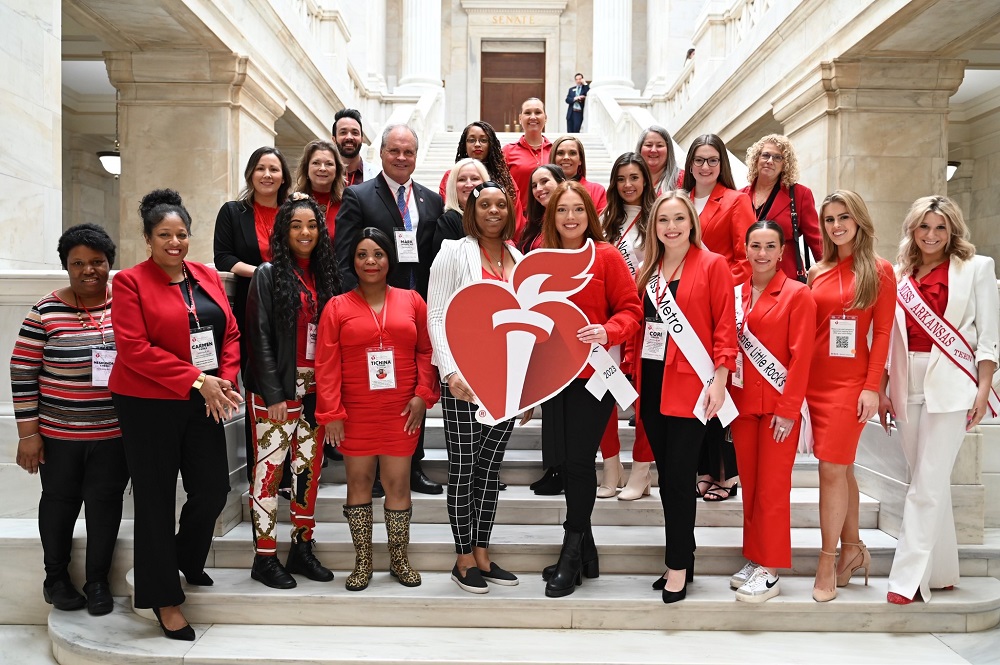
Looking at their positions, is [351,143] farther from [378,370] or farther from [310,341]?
[378,370]

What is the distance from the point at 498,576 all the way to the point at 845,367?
1963 mm

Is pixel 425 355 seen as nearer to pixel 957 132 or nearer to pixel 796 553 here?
pixel 796 553

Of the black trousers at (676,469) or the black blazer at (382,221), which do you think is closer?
the black trousers at (676,469)

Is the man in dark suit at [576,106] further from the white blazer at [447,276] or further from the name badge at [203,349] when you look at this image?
the name badge at [203,349]

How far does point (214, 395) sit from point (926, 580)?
347 cm

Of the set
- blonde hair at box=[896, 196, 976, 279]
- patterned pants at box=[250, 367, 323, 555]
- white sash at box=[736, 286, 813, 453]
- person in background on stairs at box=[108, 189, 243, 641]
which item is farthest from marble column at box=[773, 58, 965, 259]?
person in background on stairs at box=[108, 189, 243, 641]

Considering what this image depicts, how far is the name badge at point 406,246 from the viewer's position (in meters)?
4.23

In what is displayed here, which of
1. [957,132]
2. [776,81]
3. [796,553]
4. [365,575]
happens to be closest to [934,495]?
[796,553]

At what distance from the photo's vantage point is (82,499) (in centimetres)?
401

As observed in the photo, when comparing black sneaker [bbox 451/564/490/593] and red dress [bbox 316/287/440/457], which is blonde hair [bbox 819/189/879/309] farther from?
black sneaker [bbox 451/564/490/593]

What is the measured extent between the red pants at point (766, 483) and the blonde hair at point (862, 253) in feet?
2.15

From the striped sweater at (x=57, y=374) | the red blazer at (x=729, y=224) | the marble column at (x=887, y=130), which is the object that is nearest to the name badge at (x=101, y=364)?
the striped sweater at (x=57, y=374)

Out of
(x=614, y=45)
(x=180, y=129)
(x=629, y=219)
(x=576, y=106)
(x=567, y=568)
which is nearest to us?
(x=567, y=568)

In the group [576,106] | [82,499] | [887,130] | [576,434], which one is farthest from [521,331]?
[576,106]
